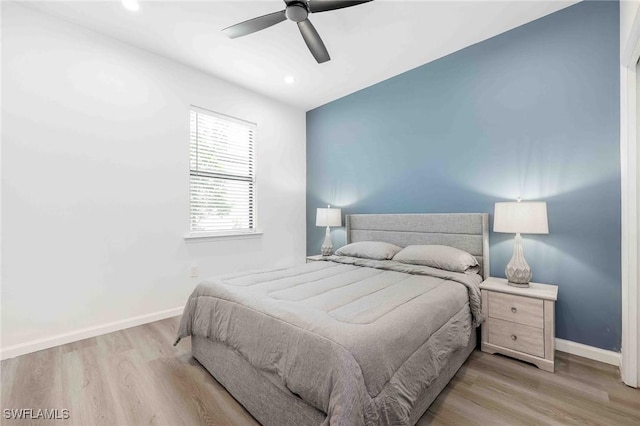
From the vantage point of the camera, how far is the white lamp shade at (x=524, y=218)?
2.12 m

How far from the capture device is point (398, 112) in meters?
3.42

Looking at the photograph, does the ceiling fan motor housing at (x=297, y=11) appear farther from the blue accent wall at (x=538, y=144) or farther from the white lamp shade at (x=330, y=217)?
the white lamp shade at (x=330, y=217)

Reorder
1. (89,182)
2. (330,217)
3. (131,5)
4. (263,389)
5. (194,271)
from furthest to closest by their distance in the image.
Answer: (330,217)
(194,271)
(89,182)
(131,5)
(263,389)

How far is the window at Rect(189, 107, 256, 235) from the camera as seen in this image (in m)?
3.40

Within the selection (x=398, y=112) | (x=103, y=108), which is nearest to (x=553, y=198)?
(x=398, y=112)

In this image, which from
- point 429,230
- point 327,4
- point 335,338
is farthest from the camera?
point 429,230

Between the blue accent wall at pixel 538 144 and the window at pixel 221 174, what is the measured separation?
1898mm

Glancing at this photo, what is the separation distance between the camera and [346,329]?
1251 millimetres

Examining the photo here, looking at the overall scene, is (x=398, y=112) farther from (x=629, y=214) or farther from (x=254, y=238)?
(x=254, y=238)

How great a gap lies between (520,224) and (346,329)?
1.77 metres

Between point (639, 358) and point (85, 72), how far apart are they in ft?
16.1

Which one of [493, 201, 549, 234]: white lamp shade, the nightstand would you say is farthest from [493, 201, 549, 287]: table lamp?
the nightstand

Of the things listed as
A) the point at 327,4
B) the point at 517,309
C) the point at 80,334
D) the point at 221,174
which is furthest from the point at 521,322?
the point at 80,334

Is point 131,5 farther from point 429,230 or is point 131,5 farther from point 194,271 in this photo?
point 429,230
